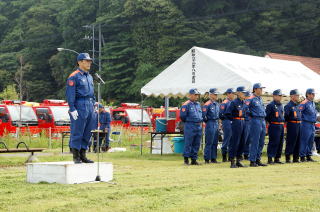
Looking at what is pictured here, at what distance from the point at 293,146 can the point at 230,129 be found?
205cm

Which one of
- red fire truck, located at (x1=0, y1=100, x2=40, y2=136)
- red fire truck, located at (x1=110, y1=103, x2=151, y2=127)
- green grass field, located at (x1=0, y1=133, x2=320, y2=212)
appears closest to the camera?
green grass field, located at (x1=0, y1=133, x2=320, y2=212)

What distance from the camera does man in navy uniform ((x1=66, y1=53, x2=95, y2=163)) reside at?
10.6 m

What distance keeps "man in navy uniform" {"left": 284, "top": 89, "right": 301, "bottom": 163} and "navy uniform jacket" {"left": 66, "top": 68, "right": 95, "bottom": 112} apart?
7.57 metres

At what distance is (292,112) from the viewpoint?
55.1ft

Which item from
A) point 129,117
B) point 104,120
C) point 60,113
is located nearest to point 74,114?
point 104,120

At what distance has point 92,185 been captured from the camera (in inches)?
391

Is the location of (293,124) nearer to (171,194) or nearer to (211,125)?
(211,125)

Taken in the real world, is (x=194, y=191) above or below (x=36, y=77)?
below

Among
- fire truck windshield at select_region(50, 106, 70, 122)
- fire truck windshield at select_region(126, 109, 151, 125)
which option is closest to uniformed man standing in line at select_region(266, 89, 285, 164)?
fire truck windshield at select_region(50, 106, 70, 122)

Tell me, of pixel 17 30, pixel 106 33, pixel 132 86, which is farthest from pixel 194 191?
pixel 17 30

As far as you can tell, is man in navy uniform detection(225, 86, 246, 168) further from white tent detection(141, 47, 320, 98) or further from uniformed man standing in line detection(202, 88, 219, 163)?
white tent detection(141, 47, 320, 98)

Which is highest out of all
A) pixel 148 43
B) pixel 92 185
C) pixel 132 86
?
pixel 148 43

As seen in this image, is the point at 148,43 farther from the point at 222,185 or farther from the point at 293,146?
the point at 222,185

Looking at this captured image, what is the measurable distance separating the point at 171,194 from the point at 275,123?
787 centimetres
